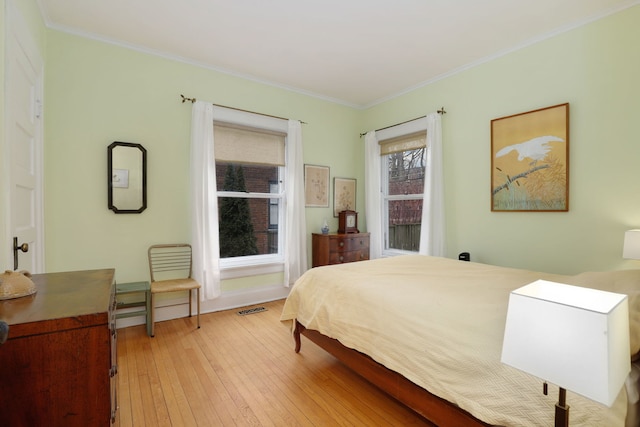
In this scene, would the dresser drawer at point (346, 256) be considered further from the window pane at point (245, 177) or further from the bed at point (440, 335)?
the bed at point (440, 335)

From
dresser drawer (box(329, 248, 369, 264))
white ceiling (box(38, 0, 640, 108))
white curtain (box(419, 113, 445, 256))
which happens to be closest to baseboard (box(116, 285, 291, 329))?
dresser drawer (box(329, 248, 369, 264))

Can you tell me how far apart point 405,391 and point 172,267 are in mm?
2747

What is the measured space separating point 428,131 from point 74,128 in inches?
148

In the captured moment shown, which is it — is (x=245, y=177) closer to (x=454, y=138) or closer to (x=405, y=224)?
(x=405, y=224)

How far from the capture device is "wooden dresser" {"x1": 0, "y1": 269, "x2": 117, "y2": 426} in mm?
903

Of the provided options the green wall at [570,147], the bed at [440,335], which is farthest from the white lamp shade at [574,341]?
the green wall at [570,147]

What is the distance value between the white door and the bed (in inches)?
73.5

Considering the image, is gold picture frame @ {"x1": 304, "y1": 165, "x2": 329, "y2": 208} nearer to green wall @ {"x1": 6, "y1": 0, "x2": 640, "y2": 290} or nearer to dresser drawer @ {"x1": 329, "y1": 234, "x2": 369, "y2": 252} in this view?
dresser drawer @ {"x1": 329, "y1": 234, "x2": 369, "y2": 252}

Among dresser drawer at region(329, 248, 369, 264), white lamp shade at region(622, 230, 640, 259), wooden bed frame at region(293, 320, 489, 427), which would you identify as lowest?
wooden bed frame at region(293, 320, 489, 427)

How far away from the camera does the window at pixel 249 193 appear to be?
3785 mm

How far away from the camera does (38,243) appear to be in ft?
8.23

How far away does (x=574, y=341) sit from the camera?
0.77 m

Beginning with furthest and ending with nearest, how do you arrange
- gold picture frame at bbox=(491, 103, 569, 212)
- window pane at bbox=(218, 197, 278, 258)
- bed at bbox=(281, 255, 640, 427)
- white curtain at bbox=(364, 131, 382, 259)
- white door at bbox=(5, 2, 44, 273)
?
white curtain at bbox=(364, 131, 382, 259), window pane at bbox=(218, 197, 278, 258), gold picture frame at bbox=(491, 103, 569, 212), white door at bbox=(5, 2, 44, 273), bed at bbox=(281, 255, 640, 427)

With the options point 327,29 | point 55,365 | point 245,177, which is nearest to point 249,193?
point 245,177
